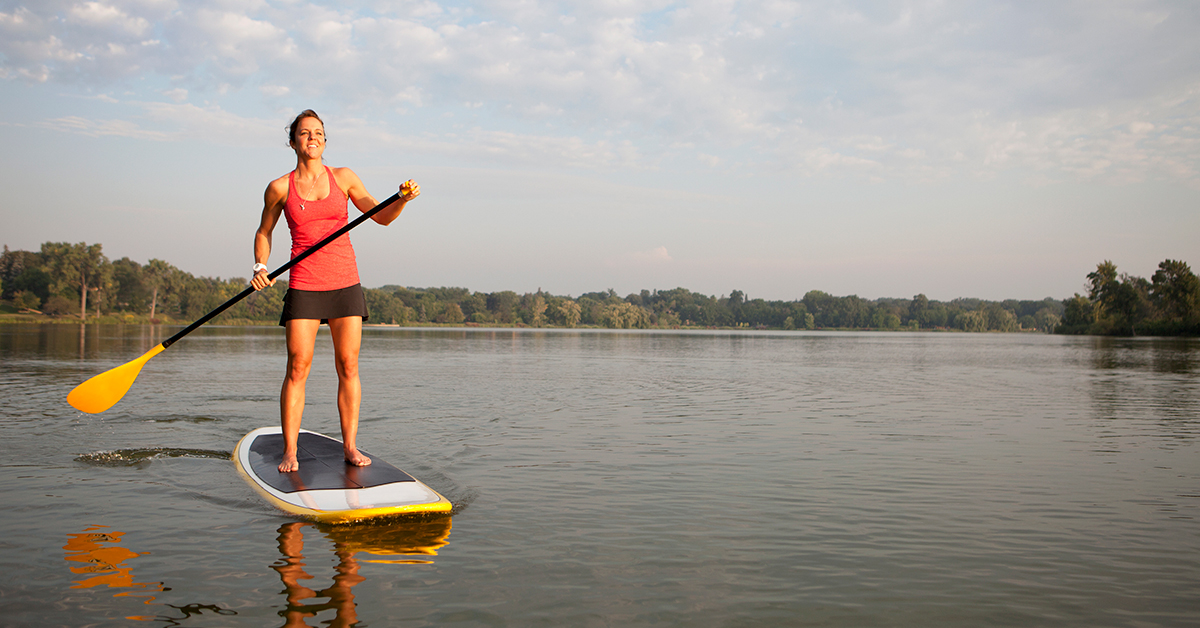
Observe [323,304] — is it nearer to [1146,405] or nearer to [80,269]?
[1146,405]

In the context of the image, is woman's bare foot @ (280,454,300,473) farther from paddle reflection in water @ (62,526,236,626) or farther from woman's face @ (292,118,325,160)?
woman's face @ (292,118,325,160)

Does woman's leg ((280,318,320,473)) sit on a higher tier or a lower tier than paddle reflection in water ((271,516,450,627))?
higher

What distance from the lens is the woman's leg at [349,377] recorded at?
5.87 m

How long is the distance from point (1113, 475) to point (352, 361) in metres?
7.78

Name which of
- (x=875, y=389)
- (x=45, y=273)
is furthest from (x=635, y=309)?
(x=875, y=389)

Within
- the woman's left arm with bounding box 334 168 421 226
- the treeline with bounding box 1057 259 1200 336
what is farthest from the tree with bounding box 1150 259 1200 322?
the woman's left arm with bounding box 334 168 421 226

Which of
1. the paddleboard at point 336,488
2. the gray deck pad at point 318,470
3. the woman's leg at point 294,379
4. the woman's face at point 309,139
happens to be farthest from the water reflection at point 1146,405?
the woman's face at point 309,139

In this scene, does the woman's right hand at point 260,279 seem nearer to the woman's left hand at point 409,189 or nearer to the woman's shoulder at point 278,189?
the woman's shoulder at point 278,189

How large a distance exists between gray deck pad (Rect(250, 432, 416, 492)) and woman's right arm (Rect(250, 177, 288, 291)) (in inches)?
62.2

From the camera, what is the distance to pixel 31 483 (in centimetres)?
598

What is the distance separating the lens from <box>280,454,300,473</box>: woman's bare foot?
19.2 ft

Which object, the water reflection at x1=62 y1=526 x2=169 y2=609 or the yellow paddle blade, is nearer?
the water reflection at x1=62 y1=526 x2=169 y2=609

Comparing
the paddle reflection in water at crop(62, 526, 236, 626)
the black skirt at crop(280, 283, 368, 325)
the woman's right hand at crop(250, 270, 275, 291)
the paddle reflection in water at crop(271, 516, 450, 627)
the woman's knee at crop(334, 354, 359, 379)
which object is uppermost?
the woman's right hand at crop(250, 270, 275, 291)

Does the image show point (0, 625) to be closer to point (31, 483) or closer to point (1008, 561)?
point (31, 483)
